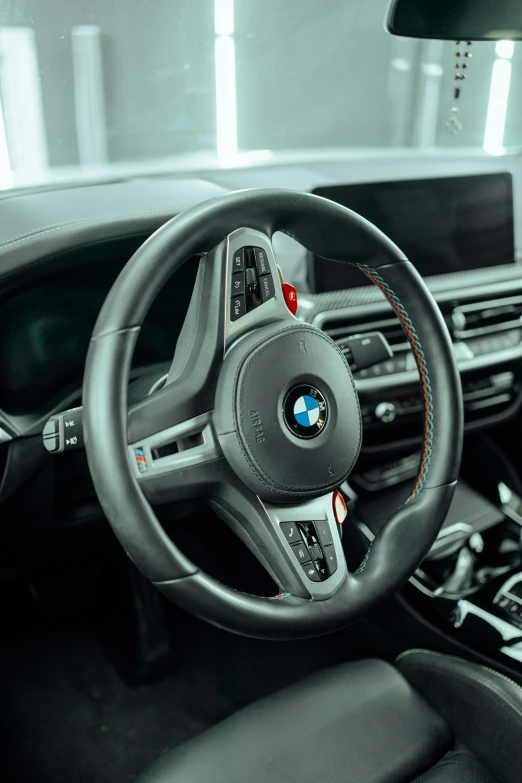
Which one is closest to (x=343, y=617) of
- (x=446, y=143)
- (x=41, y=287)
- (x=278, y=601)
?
(x=278, y=601)

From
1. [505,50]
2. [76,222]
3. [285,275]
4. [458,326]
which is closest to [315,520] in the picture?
[76,222]

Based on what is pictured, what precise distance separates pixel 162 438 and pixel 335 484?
0.75 feet

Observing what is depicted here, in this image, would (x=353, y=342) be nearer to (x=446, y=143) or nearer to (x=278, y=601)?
(x=278, y=601)

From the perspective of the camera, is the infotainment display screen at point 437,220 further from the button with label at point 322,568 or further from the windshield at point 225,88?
the button with label at point 322,568

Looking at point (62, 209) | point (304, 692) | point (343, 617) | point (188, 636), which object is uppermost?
point (62, 209)

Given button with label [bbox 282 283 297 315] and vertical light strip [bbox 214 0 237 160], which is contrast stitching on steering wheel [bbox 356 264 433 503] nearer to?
button with label [bbox 282 283 297 315]

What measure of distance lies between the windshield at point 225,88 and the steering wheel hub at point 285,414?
0.81 m

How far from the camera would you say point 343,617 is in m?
0.86

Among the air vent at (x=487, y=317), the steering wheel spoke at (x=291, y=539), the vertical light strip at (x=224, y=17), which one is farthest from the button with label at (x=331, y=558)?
the vertical light strip at (x=224, y=17)

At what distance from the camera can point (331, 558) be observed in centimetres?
88

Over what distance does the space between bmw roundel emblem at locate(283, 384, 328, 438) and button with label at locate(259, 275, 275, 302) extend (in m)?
0.12

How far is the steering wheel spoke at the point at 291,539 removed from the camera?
857 mm

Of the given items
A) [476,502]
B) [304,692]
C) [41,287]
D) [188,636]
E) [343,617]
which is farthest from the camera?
[188,636]

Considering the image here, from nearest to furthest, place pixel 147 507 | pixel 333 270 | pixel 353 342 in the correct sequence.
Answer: pixel 147 507, pixel 353 342, pixel 333 270
